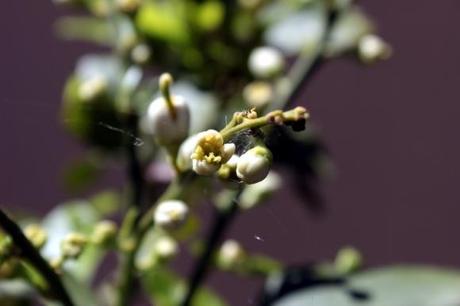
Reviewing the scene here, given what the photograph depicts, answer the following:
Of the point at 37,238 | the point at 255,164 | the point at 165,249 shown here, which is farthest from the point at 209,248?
the point at 255,164

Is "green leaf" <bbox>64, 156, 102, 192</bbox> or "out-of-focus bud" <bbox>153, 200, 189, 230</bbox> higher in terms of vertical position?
"green leaf" <bbox>64, 156, 102, 192</bbox>

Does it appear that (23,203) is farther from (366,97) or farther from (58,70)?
(366,97)

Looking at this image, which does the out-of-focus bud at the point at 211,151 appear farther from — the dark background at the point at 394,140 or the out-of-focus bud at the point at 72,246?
the dark background at the point at 394,140

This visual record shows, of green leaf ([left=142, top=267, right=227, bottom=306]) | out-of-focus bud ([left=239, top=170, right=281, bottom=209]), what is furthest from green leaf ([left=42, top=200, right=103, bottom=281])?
out-of-focus bud ([left=239, top=170, right=281, bottom=209])

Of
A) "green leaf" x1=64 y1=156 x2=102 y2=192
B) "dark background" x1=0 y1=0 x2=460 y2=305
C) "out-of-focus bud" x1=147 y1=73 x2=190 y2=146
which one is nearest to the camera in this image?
"out-of-focus bud" x1=147 y1=73 x2=190 y2=146

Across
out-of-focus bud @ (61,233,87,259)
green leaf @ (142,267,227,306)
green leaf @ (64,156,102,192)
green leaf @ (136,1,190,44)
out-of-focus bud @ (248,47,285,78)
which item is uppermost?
green leaf @ (136,1,190,44)

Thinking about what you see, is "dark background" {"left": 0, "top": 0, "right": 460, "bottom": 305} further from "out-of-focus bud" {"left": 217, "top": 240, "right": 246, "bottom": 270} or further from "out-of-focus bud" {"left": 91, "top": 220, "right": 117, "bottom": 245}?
"out-of-focus bud" {"left": 91, "top": 220, "right": 117, "bottom": 245}

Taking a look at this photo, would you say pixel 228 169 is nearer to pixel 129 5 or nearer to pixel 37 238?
pixel 37 238
